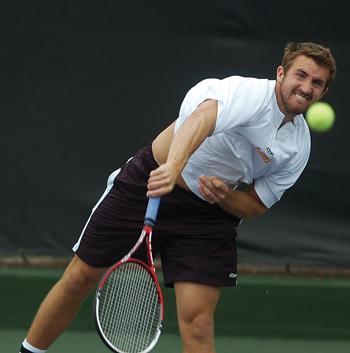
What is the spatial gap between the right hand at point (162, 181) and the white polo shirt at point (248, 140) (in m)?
0.28

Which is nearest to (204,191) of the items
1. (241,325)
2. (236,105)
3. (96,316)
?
(236,105)

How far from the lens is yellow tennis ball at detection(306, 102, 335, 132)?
14.6ft

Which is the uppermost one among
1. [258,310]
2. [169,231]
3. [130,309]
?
[169,231]

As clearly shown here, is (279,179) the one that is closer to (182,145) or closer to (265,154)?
(265,154)

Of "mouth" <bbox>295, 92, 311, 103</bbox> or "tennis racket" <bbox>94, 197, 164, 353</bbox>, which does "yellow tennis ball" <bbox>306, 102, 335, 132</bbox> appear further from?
"tennis racket" <bbox>94, 197, 164, 353</bbox>

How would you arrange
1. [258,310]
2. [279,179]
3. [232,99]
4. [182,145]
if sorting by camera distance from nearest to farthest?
[182,145]
[232,99]
[279,179]
[258,310]

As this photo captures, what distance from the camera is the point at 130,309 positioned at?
3.52m

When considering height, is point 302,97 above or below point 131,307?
above

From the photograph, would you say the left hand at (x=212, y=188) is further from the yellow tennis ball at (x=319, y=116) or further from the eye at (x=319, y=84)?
the yellow tennis ball at (x=319, y=116)

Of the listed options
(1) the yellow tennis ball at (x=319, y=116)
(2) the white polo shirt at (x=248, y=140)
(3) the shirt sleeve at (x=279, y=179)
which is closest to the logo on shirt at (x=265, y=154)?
(2) the white polo shirt at (x=248, y=140)

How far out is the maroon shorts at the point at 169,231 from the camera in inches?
144

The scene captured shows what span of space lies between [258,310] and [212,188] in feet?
4.63

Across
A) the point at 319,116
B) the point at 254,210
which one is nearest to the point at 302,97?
the point at 254,210

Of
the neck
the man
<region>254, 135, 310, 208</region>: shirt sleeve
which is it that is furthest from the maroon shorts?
the neck
